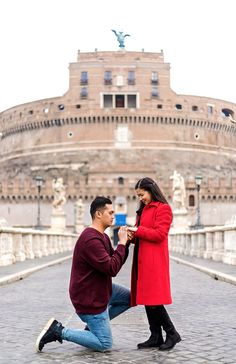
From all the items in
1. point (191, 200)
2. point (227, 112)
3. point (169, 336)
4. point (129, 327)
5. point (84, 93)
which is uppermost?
point (84, 93)

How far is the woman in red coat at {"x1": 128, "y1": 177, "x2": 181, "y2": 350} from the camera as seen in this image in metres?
4.18

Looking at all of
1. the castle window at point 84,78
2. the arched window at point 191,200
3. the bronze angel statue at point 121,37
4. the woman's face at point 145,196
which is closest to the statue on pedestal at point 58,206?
the arched window at point 191,200

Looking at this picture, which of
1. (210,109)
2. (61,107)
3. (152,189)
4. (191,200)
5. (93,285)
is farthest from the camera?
(210,109)

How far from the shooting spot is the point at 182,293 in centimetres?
824

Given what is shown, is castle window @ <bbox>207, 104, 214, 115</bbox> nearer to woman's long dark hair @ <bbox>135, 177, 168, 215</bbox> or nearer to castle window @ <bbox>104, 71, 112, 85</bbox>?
castle window @ <bbox>104, 71, 112, 85</bbox>

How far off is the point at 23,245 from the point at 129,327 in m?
11.8

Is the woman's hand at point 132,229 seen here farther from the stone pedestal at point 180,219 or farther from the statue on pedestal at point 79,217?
the statue on pedestal at point 79,217

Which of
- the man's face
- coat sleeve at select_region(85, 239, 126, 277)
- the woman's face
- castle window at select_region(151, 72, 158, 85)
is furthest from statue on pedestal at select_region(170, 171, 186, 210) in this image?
castle window at select_region(151, 72, 158, 85)

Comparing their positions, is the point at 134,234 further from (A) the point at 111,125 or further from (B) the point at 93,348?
(A) the point at 111,125

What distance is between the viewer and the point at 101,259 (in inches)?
163

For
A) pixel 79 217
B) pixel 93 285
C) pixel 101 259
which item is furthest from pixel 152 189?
pixel 79 217

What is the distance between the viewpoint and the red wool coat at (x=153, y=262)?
4.18 metres

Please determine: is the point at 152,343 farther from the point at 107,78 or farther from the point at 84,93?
the point at 107,78

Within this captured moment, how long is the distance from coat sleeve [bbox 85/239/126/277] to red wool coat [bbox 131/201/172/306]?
0.62 feet
